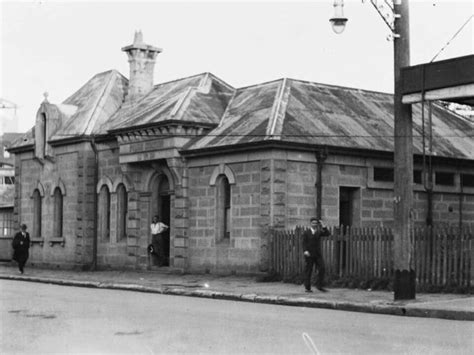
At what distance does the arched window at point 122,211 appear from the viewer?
31.7 m

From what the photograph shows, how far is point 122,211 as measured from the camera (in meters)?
31.8

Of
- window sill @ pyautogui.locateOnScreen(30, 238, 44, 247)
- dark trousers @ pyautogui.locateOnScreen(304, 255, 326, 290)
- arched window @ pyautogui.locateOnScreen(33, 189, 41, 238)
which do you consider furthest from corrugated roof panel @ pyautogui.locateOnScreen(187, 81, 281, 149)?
arched window @ pyautogui.locateOnScreen(33, 189, 41, 238)

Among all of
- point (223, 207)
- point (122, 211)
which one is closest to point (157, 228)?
point (223, 207)

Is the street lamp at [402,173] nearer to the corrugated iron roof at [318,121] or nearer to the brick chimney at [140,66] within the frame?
the corrugated iron roof at [318,121]

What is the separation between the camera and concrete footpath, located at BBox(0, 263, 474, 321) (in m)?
16.8

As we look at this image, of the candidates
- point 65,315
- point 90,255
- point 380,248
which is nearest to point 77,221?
point 90,255

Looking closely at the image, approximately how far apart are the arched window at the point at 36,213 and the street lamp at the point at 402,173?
2125 centimetres

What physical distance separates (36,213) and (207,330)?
80.1 ft

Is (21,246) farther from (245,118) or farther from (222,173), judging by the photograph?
(245,118)

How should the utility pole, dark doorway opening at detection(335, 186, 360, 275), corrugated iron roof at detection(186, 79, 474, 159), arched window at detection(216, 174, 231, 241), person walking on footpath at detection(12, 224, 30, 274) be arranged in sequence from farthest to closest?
1. person walking on footpath at detection(12, 224, 30, 274)
2. dark doorway opening at detection(335, 186, 360, 275)
3. arched window at detection(216, 174, 231, 241)
4. corrugated iron roof at detection(186, 79, 474, 159)
5. the utility pole

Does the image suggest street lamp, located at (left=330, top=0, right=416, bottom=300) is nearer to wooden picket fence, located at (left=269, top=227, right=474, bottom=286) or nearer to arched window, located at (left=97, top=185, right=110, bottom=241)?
wooden picket fence, located at (left=269, top=227, right=474, bottom=286)

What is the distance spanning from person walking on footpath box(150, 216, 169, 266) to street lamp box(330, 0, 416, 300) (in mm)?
12432

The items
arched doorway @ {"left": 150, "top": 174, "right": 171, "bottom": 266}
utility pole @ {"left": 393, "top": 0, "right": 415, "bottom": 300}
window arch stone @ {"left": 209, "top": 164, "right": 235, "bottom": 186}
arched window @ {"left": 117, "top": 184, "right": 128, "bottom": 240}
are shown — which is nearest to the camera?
utility pole @ {"left": 393, "top": 0, "right": 415, "bottom": 300}

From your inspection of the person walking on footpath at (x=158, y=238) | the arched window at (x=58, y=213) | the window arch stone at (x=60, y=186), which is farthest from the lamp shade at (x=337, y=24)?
the arched window at (x=58, y=213)
